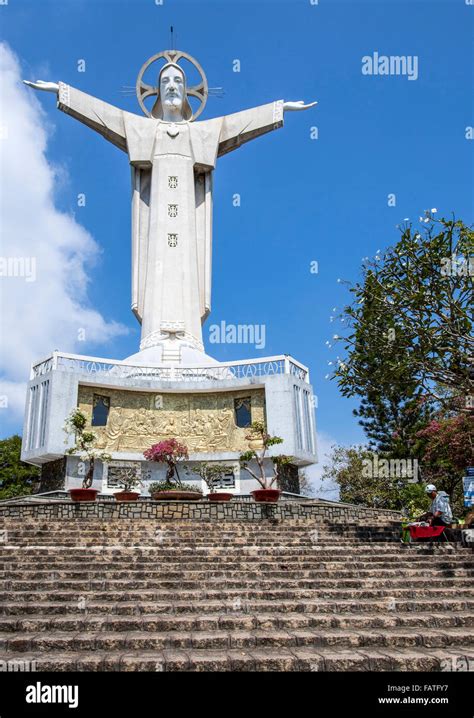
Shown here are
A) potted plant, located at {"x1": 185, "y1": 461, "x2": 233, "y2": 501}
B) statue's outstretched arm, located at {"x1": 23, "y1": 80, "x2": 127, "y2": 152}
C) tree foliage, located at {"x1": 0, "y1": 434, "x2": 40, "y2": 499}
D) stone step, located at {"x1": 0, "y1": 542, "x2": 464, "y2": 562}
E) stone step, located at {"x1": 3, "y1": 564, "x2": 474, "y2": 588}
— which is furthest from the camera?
tree foliage, located at {"x1": 0, "y1": 434, "x2": 40, "y2": 499}

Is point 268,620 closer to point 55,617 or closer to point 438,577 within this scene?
point 55,617

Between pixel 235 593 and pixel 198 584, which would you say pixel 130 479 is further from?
pixel 235 593

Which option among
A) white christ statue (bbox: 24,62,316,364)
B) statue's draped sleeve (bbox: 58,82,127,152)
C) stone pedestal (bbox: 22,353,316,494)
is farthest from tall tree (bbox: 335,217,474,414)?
statue's draped sleeve (bbox: 58,82,127,152)

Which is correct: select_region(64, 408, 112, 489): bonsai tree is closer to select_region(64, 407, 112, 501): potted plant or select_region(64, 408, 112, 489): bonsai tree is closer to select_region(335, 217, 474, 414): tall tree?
select_region(64, 407, 112, 501): potted plant

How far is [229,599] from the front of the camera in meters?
6.34

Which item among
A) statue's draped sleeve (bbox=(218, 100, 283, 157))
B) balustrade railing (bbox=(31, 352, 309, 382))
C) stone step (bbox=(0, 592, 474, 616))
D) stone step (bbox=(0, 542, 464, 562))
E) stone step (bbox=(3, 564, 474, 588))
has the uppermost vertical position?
statue's draped sleeve (bbox=(218, 100, 283, 157))

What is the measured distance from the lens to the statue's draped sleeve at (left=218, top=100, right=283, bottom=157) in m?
24.9

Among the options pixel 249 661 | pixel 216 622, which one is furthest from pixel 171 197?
pixel 249 661

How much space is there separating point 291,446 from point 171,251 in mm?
10387

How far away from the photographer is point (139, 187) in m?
25.2

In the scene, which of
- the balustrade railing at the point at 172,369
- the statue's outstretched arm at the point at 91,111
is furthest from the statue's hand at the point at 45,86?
the balustrade railing at the point at 172,369

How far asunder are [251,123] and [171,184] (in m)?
4.48

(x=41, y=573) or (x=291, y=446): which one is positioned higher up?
(x=291, y=446)
